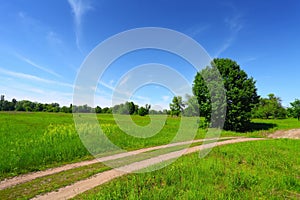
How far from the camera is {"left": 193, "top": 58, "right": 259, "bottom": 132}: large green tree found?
109 ft

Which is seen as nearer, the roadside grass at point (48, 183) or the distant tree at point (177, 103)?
the roadside grass at point (48, 183)

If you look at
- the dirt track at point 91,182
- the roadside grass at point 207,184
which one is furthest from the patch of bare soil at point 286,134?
the dirt track at point 91,182

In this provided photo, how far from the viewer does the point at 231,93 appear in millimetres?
33250

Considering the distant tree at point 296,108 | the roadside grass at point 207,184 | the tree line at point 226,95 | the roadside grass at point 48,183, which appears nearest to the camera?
the roadside grass at point 207,184

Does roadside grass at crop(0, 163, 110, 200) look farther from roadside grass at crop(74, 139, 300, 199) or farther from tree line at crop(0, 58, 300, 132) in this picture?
tree line at crop(0, 58, 300, 132)

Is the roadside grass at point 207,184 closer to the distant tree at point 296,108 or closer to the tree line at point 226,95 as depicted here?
the tree line at point 226,95

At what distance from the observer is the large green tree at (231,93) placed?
33094mm

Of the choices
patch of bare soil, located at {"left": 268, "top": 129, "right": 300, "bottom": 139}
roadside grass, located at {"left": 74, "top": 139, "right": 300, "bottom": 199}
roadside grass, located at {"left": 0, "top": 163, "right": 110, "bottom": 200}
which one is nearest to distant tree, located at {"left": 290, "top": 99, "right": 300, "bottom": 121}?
patch of bare soil, located at {"left": 268, "top": 129, "right": 300, "bottom": 139}

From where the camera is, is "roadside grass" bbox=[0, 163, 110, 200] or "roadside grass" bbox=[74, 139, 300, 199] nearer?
"roadside grass" bbox=[74, 139, 300, 199]

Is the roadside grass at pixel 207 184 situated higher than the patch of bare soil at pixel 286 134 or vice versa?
the patch of bare soil at pixel 286 134

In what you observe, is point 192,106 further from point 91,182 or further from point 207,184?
point 91,182

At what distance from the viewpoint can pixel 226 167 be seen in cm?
1076

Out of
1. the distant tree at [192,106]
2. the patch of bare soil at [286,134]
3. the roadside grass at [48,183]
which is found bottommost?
the roadside grass at [48,183]

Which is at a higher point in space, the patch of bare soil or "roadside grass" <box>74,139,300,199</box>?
the patch of bare soil
